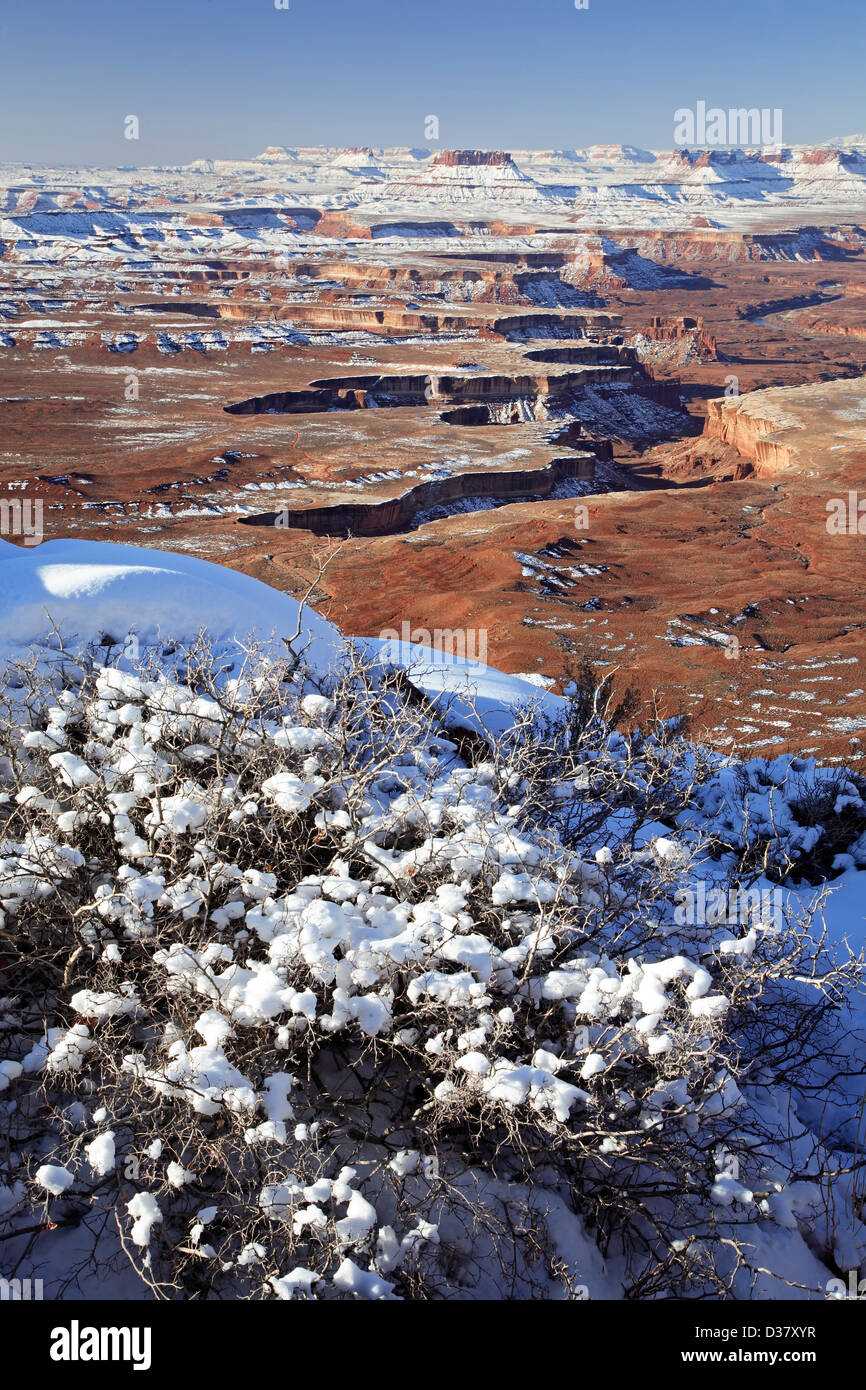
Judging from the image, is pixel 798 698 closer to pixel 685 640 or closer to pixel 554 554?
pixel 685 640

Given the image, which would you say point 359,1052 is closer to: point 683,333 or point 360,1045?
point 360,1045

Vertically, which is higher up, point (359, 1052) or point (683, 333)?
point (683, 333)

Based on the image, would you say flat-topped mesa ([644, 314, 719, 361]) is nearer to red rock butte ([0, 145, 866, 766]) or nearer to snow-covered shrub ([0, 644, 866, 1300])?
red rock butte ([0, 145, 866, 766])

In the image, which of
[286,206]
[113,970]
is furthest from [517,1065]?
[286,206]

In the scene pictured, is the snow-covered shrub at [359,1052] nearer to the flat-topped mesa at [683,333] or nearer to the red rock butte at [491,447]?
the red rock butte at [491,447]

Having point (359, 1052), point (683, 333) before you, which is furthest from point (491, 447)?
point (683, 333)

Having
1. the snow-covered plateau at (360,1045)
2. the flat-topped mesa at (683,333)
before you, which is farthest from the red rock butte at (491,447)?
the snow-covered plateau at (360,1045)

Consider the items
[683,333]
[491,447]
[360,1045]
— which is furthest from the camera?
[683,333]

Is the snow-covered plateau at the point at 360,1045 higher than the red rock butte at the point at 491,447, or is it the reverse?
the red rock butte at the point at 491,447

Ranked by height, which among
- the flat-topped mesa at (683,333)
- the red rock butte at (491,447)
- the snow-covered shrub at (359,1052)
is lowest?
the snow-covered shrub at (359,1052)
